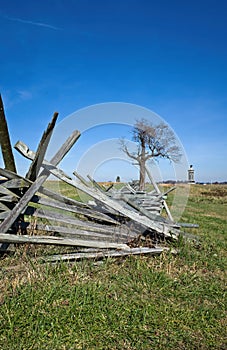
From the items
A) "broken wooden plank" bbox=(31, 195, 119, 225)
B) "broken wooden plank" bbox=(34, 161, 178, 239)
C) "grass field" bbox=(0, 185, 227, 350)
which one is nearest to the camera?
"grass field" bbox=(0, 185, 227, 350)

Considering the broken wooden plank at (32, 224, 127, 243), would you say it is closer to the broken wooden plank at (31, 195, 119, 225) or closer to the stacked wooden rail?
the stacked wooden rail

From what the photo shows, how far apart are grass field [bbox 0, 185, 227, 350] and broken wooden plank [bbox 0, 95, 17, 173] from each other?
4.35 ft

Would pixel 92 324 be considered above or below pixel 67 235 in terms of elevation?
below

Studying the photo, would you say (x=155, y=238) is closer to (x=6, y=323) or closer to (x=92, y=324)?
(x=92, y=324)

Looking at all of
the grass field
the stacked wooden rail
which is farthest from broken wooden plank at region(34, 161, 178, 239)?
the grass field

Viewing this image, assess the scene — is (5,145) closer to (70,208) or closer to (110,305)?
(70,208)

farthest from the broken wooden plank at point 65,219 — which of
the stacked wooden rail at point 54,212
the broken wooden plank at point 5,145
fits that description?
the broken wooden plank at point 5,145

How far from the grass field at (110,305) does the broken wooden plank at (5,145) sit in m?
1.33

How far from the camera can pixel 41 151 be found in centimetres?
364

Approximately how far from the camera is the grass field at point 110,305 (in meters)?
2.74

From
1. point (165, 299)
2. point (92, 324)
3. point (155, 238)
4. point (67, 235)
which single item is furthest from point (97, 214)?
point (92, 324)

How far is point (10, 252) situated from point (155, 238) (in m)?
2.70

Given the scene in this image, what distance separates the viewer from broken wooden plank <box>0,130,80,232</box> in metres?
3.69

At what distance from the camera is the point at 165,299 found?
11.6ft
